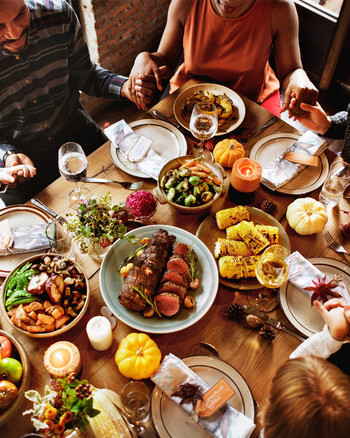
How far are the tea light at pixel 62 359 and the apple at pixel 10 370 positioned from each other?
0.30 feet

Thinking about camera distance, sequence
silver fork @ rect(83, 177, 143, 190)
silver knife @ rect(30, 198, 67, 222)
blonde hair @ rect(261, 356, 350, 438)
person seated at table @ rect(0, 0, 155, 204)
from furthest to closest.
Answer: person seated at table @ rect(0, 0, 155, 204) → silver fork @ rect(83, 177, 143, 190) → silver knife @ rect(30, 198, 67, 222) → blonde hair @ rect(261, 356, 350, 438)

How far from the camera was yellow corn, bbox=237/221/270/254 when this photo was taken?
A: 1650 mm

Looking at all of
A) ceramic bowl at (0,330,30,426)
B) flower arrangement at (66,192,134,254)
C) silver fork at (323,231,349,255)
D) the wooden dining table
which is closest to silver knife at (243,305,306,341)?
the wooden dining table

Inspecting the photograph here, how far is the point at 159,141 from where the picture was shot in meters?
2.11

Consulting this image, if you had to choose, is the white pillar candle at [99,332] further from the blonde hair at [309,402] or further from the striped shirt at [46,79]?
the striped shirt at [46,79]

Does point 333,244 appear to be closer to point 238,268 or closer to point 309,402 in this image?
point 238,268

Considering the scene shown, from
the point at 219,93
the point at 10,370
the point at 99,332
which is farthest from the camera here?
the point at 219,93

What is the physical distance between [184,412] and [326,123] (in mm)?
1693

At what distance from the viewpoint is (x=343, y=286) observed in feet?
5.09

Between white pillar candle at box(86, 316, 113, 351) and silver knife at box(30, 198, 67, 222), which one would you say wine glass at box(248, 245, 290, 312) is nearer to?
white pillar candle at box(86, 316, 113, 351)

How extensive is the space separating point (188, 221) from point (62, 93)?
1288 millimetres

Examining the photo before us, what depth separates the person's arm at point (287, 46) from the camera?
2.21m

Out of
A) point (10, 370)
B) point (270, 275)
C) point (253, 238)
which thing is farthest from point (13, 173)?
point (270, 275)

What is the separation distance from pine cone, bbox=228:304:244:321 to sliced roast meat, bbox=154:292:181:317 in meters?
0.22
